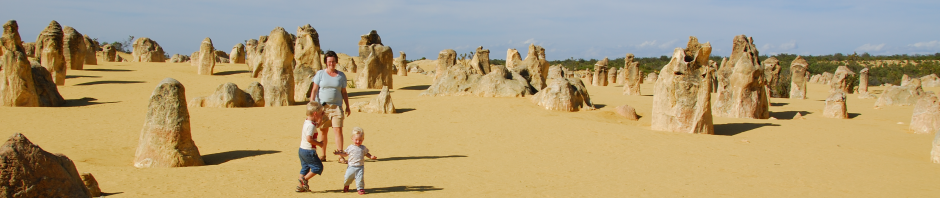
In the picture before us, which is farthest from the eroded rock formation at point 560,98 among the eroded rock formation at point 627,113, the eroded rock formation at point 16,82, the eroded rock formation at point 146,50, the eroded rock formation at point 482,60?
the eroded rock formation at point 146,50

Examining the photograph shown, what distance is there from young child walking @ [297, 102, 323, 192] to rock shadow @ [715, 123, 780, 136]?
8.16 meters

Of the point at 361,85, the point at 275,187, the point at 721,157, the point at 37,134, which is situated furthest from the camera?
the point at 361,85

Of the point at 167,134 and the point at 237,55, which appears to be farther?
the point at 237,55

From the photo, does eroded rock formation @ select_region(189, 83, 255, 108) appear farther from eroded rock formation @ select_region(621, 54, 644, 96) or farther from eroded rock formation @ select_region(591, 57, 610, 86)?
eroded rock formation @ select_region(591, 57, 610, 86)

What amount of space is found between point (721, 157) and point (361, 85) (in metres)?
14.4

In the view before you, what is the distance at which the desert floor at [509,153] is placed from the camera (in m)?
5.62

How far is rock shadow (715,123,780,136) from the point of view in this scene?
11094mm

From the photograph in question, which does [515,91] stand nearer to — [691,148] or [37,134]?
[691,148]

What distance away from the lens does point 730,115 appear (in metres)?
13.9

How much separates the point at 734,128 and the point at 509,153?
233 inches

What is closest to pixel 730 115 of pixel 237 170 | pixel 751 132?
pixel 751 132

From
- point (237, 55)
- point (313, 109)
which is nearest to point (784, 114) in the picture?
point (313, 109)

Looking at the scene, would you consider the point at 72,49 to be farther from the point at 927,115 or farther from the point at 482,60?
the point at 927,115

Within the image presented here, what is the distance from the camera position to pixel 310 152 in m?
5.13
